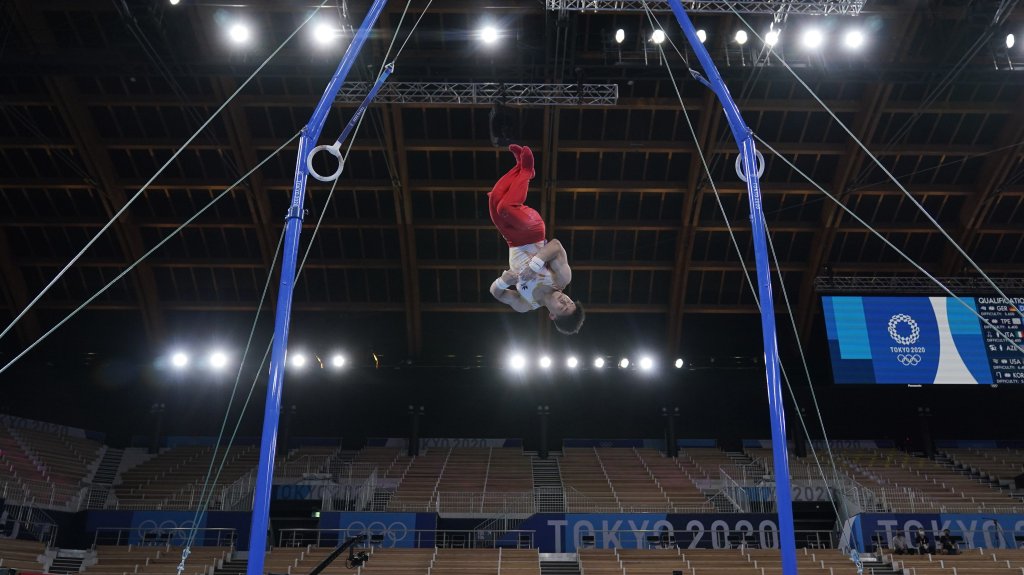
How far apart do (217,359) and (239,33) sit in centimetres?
1068

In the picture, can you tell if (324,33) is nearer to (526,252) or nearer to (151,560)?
(526,252)

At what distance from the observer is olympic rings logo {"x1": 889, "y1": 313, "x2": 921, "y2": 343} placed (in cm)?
1902

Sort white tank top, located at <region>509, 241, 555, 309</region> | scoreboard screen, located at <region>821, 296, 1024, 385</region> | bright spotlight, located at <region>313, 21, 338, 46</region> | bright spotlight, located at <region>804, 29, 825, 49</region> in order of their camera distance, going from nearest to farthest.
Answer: white tank top, located at <region>509, 241, 555, 309</region>
bright spotlight, located at <region>313, 21, 338, 46</region>
bright spotlight, located at <region>804, 29, 825, 49</region>
scoreboard screen, located at <region>821, 296, 1024, 385</region>

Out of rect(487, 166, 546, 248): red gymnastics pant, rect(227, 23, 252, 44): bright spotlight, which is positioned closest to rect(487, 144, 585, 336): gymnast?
rect(487, 166, 546, 248): red gymnastics pant

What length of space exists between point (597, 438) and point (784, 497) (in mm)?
21956

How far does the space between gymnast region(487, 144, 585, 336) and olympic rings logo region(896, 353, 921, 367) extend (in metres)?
15.2

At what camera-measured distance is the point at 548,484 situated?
23.5 m

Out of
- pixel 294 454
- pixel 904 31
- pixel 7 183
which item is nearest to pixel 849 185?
pixel 904 31

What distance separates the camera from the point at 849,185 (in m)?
21.5

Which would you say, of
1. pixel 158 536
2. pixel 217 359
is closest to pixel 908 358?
pixel 217 359

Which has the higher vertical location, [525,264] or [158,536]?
[525,264]

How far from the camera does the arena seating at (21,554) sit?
16.9 m

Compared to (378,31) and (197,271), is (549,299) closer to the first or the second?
(378,31)

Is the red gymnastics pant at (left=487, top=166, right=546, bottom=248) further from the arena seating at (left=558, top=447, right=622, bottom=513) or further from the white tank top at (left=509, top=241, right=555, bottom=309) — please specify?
the arena seating at (left=558, top=447, right=622, bottom=513)
